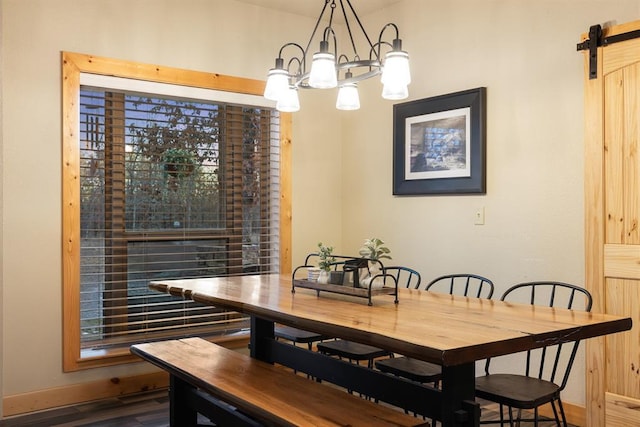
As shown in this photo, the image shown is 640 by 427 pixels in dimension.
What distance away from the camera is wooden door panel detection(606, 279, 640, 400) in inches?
122

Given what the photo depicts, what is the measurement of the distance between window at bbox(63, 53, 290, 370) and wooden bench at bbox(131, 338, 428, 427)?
91 centimetres

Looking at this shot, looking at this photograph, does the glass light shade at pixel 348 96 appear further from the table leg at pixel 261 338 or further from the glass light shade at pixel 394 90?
the table leg at pixel 261 338

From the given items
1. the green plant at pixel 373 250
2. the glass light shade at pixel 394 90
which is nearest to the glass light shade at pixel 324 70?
the glass light shade at pixel 394 90

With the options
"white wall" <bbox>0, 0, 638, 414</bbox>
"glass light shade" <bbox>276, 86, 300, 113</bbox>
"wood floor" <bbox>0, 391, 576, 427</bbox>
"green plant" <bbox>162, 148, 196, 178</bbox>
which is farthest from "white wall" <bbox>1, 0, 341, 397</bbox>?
"glass light shade" <bbox>276, 86, 300, 113</bbox>

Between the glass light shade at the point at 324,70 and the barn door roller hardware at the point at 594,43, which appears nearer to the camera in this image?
the glass light shade at the point at 324,70

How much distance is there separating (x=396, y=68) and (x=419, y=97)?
1861 millimetres

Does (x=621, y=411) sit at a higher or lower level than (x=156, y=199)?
lower

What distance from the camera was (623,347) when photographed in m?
3.14

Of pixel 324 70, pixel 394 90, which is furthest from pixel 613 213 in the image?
pixel 324 70

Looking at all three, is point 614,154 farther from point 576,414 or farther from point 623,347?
point 576,414

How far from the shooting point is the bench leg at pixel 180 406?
299 centimetres

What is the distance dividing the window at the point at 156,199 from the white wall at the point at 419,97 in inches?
4.5

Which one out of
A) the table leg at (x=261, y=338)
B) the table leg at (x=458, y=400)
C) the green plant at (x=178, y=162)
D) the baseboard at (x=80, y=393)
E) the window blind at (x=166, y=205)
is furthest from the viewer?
the green plant at (x=178, y=162)

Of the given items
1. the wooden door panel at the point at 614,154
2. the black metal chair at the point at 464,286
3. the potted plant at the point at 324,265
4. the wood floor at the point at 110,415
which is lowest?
the wood floor at the point at 110,415
